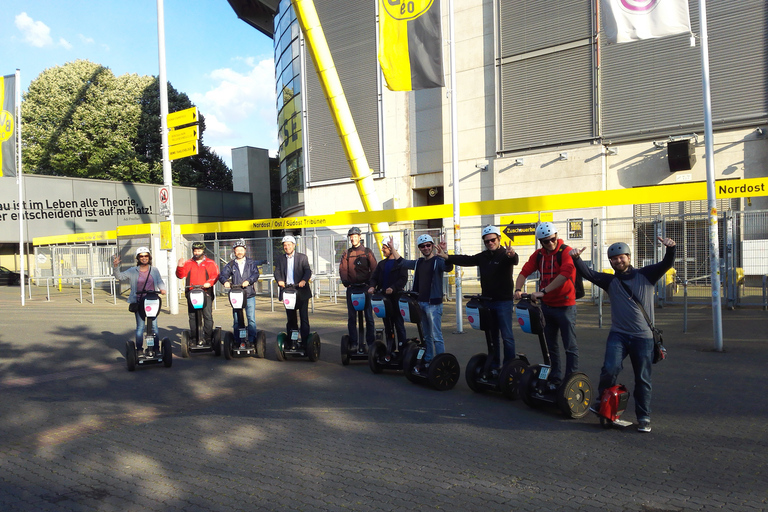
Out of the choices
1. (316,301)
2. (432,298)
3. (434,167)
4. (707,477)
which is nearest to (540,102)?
(434,167)

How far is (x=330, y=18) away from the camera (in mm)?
28062

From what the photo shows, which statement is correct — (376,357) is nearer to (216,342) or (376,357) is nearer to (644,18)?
(216,342)

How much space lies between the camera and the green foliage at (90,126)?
39.1 metres

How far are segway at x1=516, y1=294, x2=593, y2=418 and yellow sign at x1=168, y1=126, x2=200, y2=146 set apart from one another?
12573 millimetres

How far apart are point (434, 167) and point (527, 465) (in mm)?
21391

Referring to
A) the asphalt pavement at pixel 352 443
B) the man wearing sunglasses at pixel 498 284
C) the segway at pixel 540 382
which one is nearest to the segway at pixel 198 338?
the asphalt pavement at pixel 352 443

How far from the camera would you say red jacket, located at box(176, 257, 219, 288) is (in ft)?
31.9

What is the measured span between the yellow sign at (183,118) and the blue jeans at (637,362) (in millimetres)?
13641

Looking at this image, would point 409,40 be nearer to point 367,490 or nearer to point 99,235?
point 367,490

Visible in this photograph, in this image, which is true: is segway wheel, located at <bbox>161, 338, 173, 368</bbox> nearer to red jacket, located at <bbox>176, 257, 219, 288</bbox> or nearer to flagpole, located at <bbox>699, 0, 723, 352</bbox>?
red jacket, located at <bbox>176, 257, 219, 288</bbox>

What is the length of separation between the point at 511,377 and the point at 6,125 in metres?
20.0

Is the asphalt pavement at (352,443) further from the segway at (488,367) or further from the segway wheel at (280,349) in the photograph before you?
the segway wheel at (280,349)

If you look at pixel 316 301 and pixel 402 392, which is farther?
pixel 316 301

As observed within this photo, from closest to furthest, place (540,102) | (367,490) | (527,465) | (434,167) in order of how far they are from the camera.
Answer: (367,490) → (527,465) → (540,102) → (434,167)
